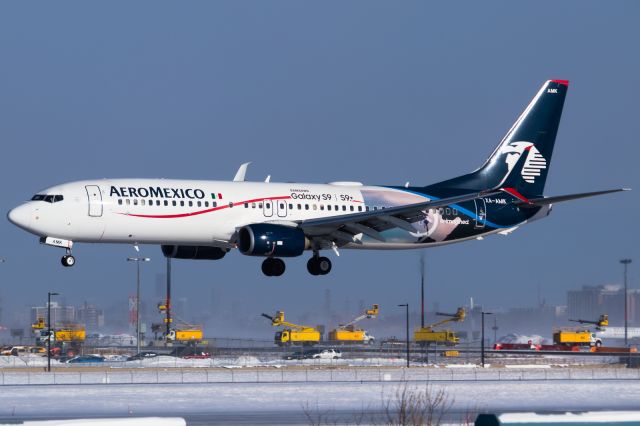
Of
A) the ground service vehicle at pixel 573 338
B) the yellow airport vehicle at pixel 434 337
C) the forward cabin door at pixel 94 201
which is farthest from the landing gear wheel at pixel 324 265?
the ground service vehicle at pixel 573 338

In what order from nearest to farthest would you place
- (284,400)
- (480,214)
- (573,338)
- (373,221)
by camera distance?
(284,400) < (373,221) < (480,214) < (573,338)

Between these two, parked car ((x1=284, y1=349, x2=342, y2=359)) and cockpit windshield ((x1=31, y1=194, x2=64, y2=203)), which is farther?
parked car ((x1=284, y1=349, x2=342, y2=359))

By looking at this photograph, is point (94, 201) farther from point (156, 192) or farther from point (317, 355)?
point (317, 355)

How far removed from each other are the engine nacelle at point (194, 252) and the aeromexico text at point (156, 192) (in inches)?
246

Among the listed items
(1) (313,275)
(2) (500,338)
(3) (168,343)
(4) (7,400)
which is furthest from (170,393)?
(2) (500,338)

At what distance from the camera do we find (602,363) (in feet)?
350

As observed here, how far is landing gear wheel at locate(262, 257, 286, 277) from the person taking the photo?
76062 mm

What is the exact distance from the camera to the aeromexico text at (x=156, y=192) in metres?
67.7

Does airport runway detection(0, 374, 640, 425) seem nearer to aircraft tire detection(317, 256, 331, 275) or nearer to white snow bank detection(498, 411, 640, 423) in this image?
aircraft tire detection(317, 256, 331, 275)

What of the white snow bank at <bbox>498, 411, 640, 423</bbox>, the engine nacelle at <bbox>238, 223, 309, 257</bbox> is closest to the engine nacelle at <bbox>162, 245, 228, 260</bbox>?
the engine nacelle at <bbox>238, 223, 309, 257</bbox>

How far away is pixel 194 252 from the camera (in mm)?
75062

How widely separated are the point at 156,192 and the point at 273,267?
10674 mm

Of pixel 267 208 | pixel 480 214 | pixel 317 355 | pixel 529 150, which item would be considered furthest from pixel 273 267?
pixel 317 355

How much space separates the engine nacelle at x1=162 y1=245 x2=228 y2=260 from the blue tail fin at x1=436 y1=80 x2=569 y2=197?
1532 centimetres
